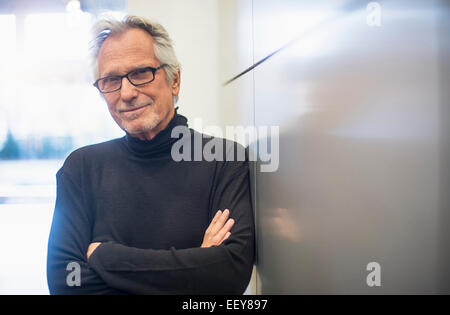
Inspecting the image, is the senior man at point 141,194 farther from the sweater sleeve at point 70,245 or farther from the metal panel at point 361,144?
the metal panel at point 361,144

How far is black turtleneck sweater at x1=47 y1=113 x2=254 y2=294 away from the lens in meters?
0.95

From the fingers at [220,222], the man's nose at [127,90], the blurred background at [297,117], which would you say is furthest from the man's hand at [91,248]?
the man's nose at [127,90]

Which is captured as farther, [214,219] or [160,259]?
[214,219]

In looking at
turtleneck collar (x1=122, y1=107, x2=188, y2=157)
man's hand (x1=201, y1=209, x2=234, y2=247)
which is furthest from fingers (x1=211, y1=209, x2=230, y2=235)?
turtleneck collar (x1=122, y1=107, x2=188, y2=157)

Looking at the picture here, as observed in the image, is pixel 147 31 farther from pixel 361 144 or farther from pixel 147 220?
pixel 361 144

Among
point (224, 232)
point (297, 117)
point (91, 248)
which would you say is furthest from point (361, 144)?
point (91, 248)

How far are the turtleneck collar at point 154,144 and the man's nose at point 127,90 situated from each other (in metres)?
0.14

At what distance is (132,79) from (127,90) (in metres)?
0.04

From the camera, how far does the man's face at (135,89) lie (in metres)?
1.06

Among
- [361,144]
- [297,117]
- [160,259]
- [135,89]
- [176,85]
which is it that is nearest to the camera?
[361,144]

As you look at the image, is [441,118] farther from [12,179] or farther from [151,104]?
[12,179]

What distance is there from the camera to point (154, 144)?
114 cm

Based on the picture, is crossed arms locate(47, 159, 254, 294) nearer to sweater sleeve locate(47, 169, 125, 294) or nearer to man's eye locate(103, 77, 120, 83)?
sweater sleeve locate(47, 169, 125, 294)
